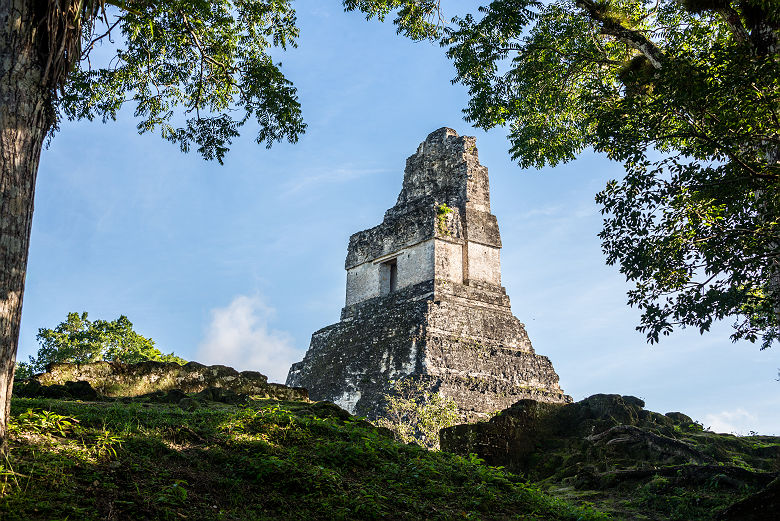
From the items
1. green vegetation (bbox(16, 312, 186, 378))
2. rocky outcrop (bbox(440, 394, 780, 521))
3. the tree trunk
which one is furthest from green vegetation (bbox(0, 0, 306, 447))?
green vegetation (bbox(16, 312, 186, 378))

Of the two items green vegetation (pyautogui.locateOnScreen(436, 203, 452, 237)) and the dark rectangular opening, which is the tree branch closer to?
green vegetation (pyautogui.locateOnScreen(436, 203, 452, 237))

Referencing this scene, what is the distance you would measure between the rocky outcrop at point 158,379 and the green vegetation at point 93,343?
1319 cm

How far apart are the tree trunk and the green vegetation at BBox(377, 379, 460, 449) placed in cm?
920

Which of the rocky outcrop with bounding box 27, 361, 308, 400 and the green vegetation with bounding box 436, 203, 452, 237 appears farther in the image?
the green vegetation with bounding box 436, 203, 452, 237

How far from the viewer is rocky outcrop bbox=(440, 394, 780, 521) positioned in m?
7.26

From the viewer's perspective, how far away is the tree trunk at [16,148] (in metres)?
4.06

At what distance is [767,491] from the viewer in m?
6.17

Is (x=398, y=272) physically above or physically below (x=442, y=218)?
below

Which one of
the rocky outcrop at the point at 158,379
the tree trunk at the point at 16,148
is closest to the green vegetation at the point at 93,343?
the rocky outcrop at the point at 158,379

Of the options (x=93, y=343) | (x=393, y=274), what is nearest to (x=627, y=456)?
(x=393, y=274)

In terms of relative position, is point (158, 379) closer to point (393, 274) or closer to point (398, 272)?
point (398, 272)

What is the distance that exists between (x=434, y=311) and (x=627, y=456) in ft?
21.3

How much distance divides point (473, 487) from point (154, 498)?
10.3 feet

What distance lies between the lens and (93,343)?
21078 millimetres
